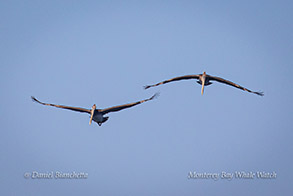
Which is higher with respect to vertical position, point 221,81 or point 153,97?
point 221,81

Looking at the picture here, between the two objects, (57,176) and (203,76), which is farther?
(57,176)

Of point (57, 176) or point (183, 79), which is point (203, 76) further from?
point (57, 176)

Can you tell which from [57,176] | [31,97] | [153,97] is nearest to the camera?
[153,97]

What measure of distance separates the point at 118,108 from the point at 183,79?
26.1ft

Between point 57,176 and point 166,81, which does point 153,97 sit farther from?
point 57,176

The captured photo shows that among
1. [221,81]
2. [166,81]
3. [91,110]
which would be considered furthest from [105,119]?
[221,81]

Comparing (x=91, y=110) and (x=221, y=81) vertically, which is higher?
(x=221, y=81)

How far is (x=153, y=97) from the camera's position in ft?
223

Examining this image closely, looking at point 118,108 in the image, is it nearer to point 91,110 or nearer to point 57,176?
point 91,110

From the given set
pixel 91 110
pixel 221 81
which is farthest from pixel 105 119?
pixel 221 81

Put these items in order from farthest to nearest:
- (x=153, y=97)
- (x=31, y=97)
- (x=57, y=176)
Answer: (x=57, y=176) → (x=31, y=97) → (x=153, y=97)

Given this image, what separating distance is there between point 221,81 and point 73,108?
50.2 feet

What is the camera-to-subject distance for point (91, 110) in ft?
241

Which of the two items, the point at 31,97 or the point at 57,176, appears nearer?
the point at 31,97
